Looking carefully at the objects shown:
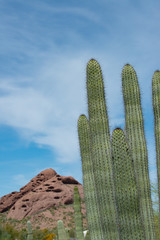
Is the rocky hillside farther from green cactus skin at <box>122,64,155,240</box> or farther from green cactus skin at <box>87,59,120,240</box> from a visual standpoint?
green cactus skin at <box>87,59,120,240</box>

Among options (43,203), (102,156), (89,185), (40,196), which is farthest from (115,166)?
(40,196)

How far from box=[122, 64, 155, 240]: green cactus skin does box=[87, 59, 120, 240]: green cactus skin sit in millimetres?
1060

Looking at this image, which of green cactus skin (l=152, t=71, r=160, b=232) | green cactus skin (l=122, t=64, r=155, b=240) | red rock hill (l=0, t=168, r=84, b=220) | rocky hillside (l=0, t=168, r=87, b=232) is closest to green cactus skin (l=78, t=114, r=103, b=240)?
green cactus skin (l=122, t=64, r=155, b=240)

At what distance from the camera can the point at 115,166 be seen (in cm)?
561

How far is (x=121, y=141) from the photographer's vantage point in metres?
5.68

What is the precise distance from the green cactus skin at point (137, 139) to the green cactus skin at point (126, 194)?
185cm

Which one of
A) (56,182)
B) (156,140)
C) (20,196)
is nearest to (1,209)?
(20,196)

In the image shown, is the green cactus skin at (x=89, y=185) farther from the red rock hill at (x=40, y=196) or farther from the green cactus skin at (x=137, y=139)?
the red rock hill at (x=40, y=196)

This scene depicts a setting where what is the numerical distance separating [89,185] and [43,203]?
41.9 meters

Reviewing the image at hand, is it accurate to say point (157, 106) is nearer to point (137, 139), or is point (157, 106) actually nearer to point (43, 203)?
point (137, 139)

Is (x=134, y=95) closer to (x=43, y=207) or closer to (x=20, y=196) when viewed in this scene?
(x=43, y=207)

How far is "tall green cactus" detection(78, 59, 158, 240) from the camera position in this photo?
5.53 m

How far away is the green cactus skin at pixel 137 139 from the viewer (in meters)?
7.46

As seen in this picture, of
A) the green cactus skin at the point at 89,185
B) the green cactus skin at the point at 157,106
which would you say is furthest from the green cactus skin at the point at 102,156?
the green cactus skin at the point at 157,106
